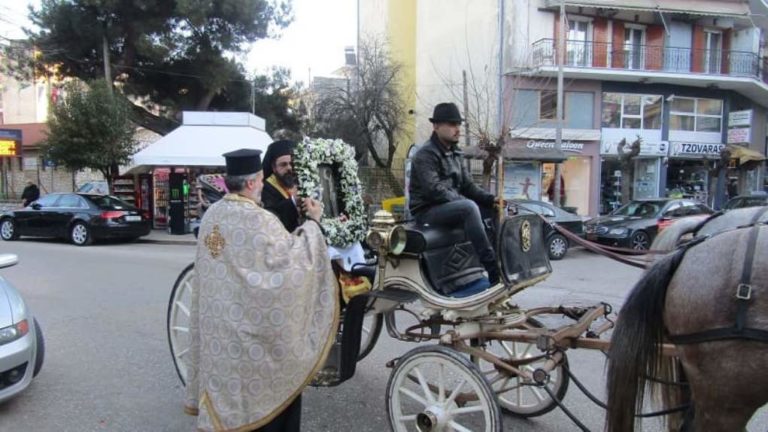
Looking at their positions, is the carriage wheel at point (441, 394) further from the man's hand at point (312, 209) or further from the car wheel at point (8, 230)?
the car wheel at point (8, 230)

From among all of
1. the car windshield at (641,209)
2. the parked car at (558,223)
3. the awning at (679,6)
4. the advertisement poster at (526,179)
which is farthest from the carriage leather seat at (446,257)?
the awning at (679,6)

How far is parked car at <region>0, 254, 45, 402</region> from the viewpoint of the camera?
14.1 ft

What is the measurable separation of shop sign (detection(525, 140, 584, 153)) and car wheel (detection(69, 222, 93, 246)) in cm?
1683

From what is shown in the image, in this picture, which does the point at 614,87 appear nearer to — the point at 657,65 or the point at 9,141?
the point at 657,65

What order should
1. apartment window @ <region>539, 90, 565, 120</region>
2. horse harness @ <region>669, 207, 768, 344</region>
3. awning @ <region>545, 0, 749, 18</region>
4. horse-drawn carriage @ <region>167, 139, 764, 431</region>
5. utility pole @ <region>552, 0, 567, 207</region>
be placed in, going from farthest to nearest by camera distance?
apartment window @ <region>539, 90, 565, 120</region>, awning @ <region>545, 0, 749, 18</region>, utility pole @ <region>552, 0, 567, 207</region>, horse-drawn carriage @ <region>167, 139, 764, 431</region>, horse harness @ <region>669, 207, 768, 344</region>

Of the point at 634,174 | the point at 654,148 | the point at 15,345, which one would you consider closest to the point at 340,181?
the point at 15,345

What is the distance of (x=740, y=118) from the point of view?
26594 mm

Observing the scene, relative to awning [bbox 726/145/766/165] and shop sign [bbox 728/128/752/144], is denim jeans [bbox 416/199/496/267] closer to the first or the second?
awning [bbox 726/145/766/165]

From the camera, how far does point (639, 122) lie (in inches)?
1034

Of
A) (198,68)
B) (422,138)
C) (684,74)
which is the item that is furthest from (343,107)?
(684,74)

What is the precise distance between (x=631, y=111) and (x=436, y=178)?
24725 millimetres

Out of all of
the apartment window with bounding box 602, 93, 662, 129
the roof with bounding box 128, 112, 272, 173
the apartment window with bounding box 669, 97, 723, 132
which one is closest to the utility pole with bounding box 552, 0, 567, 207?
the apartment window with bounding box 602, 93, 662, 129

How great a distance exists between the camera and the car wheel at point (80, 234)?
16188 millimetres

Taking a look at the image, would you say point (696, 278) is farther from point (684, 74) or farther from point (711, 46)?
point (711, 46)
